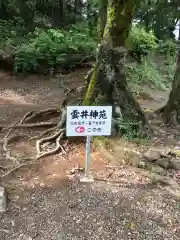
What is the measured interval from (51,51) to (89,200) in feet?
26.6

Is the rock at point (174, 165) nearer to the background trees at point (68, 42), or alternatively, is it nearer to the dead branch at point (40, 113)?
the dead branch at point (40, 113)

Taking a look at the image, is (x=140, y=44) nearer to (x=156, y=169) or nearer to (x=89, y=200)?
(x=156, y=169)

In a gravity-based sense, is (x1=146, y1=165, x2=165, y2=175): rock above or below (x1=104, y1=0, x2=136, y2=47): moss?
below

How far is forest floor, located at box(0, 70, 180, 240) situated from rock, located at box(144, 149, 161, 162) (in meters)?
0.17

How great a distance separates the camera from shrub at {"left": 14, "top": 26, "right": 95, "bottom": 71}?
11070mm

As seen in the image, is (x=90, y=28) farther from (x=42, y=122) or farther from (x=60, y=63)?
(x=42, y=122)

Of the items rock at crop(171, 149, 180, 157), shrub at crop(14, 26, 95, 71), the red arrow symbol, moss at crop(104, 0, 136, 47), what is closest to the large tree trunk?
rock at crop(171, 149, 180, 157)

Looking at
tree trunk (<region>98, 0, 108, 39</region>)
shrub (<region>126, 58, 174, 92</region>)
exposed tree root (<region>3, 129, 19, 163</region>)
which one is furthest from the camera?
shrub (<region>126, 58, 174, 92</region>)

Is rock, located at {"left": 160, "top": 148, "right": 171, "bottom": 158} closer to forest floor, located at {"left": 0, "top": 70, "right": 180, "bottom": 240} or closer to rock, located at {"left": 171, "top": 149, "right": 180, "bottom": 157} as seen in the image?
rock, located at {"left": 171, "top": 149, "right": 180, "bottom": 157}

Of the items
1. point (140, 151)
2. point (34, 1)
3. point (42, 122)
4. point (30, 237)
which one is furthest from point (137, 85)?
point (30, 237)

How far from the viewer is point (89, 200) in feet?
13.0

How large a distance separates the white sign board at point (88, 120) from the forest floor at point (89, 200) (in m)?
0.66

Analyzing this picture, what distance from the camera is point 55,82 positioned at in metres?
10.6

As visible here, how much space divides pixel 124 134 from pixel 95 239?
104 inches
